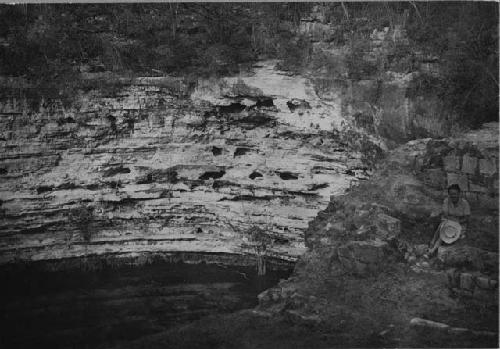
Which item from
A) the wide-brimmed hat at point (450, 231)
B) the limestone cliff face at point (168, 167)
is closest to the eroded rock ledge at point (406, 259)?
the wide-brimmed hat at point (450, 231)

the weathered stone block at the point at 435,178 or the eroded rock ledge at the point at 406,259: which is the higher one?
the weathered stone block at the point at 435,178

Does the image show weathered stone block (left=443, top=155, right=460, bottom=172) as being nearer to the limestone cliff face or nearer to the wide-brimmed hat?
the wide-brimmed hat

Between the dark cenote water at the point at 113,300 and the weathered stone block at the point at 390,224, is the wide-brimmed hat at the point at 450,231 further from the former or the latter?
the dark cenote water at the point at 113,300

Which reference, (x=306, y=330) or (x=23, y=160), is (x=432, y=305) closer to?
(x=306, y=330)

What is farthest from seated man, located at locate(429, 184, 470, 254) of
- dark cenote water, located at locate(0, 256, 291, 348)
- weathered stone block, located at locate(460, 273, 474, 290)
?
dark cenote water, located at locate(0, 256, 291, 348)

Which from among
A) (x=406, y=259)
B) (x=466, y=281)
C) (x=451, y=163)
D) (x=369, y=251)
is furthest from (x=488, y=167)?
(x=369, y=251)
